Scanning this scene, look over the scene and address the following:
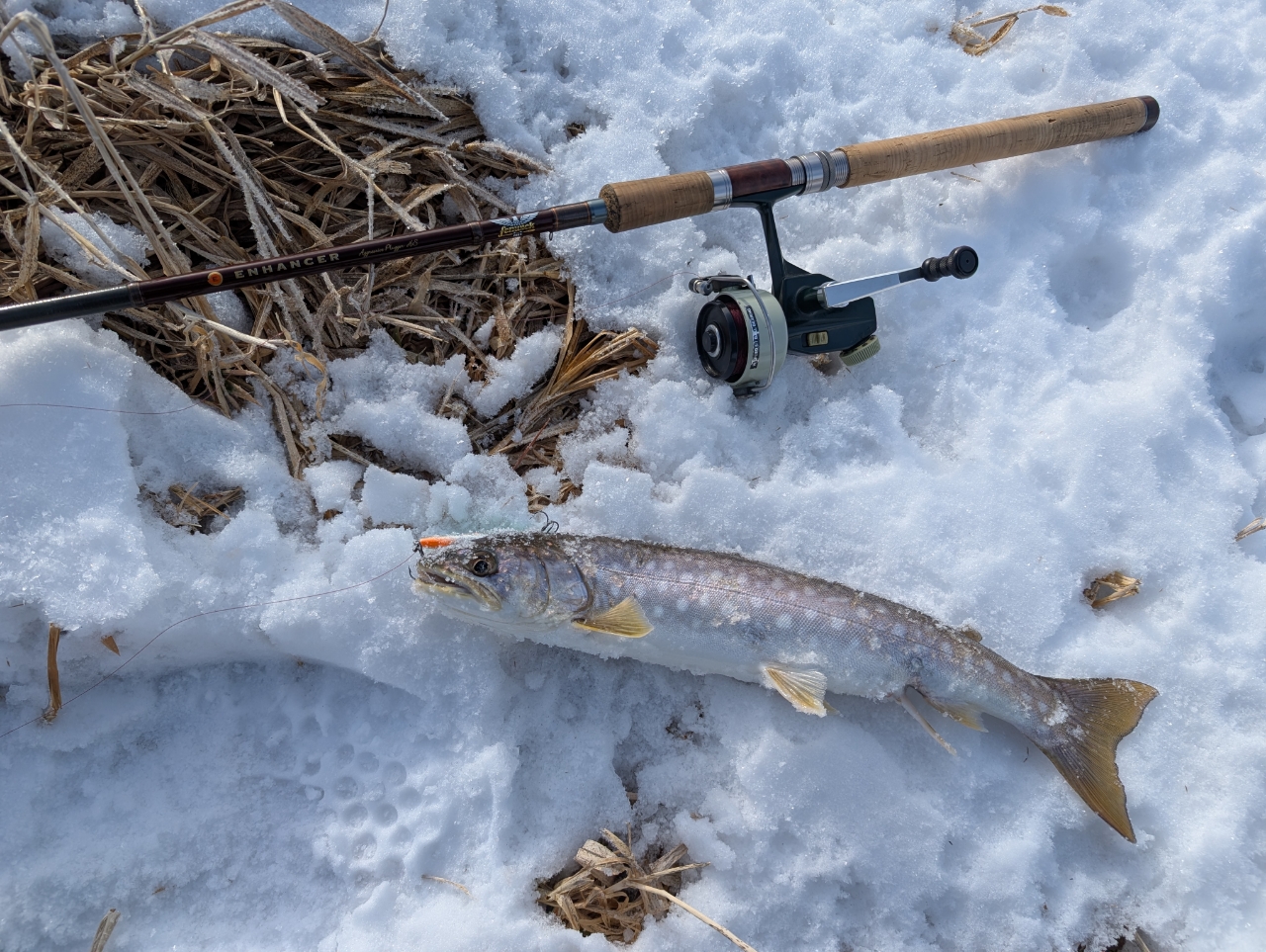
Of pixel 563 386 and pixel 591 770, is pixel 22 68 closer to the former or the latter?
pixel 563 386

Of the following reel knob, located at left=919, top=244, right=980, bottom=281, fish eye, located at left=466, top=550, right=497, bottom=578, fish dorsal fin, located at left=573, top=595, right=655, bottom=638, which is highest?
reel knob, located at left=919, top=244, right=980, bottom=281

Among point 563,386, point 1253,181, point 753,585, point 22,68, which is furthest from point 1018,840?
point 22,68

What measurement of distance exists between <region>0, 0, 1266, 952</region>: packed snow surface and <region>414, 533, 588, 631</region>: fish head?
230 millimetres

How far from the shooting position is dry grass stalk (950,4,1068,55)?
3438 mm

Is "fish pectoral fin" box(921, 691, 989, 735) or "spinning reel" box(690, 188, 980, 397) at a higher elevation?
"spinning reel" box(690, 188, 980, 397)

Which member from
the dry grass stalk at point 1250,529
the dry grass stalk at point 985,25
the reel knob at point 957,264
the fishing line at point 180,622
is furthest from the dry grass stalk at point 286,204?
the dry grass stalk at point 1250,529

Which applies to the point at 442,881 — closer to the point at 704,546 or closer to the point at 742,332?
the point at 704,546

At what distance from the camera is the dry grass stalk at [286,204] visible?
247cm

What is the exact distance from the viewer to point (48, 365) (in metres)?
2.36

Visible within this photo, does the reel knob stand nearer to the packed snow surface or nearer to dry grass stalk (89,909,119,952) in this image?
the packed snow surface

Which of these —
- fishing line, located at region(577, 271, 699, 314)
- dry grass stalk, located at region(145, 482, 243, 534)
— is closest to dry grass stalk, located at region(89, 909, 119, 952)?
dry grass stalk, located at region(145, 482, 243, 534)

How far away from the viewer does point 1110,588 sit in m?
2.87

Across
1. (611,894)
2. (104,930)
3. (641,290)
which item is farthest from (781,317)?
(104,930)

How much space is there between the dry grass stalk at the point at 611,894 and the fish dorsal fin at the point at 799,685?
636 millimetres
